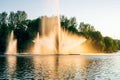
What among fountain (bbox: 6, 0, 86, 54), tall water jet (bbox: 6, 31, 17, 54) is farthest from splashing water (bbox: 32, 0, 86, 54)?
tall water jet (bbox: 6, 31, 17, 54)

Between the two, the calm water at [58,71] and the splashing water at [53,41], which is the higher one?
the splashing water at [53,41]

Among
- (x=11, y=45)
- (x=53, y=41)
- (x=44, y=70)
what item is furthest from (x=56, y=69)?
(x=11, y=45)

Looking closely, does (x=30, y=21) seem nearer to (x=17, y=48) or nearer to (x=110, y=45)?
(x=17, y=48)

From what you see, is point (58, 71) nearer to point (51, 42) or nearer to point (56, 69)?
point (56, 69)

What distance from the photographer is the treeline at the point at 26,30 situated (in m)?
116

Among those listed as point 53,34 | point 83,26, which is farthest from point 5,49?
point 83,26

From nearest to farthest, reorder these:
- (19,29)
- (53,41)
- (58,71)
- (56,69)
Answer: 1. (58,71)
2. (56,69)
3. (53,41)
4. (19,29)

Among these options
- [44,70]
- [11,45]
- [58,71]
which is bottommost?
[58,71]

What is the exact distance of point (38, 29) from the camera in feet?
407

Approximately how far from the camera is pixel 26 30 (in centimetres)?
12500

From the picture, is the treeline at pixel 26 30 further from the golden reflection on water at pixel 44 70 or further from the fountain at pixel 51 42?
the golden reflection on water at pixel 44 70

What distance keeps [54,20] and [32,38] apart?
416 inches

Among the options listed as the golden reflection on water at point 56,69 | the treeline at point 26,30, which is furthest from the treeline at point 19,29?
the golden reflection on water at point 56,69

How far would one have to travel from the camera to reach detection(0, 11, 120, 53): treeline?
→ 379ft
